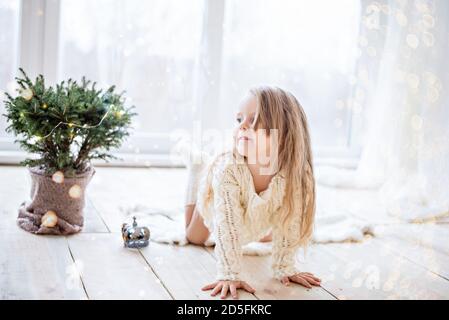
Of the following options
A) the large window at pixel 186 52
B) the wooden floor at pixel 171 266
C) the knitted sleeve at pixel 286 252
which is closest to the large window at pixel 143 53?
the large window at pixel 186 52

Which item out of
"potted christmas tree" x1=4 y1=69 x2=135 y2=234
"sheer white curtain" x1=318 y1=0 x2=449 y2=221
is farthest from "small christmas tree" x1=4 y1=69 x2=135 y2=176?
"sheer white curtain" x1=318 y1=0 x2=449 y2=221

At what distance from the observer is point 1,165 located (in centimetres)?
277

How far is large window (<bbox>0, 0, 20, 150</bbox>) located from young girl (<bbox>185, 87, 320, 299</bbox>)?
5.02ft

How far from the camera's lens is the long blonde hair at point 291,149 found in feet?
5.07

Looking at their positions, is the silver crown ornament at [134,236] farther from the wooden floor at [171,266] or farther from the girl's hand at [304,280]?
the girl's hand at [304,280]

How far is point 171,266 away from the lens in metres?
1.64

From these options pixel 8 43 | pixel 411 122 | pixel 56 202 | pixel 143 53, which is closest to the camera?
pixel 56 202

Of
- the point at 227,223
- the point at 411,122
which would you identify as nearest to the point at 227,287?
the point at 227,223

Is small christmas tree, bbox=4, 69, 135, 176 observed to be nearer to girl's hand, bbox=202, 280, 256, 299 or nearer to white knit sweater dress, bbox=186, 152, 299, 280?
white knit sweater dress, bbox=186, 152, 299, 280

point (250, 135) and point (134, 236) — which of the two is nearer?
point (250, 135)

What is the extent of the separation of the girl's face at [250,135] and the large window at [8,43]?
161 cm

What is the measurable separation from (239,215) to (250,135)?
0.20 m

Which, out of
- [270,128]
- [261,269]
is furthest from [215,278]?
[270,128]

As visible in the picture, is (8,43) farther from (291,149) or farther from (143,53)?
(291,149)
